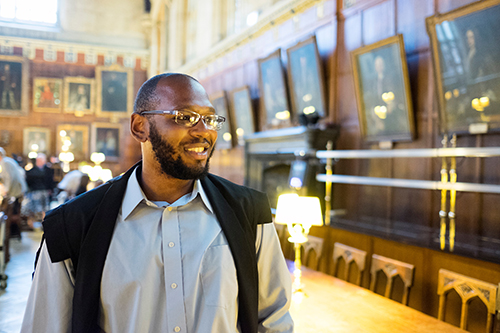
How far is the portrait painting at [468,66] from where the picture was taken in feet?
11.4

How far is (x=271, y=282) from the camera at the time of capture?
4.65 ft

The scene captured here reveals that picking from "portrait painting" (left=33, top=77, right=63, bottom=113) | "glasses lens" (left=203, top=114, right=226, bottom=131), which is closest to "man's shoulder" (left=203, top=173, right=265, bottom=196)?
"glasses lens" (left=203, top=114, right=226, bottom=131)

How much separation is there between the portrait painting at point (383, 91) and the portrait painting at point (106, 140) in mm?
13200

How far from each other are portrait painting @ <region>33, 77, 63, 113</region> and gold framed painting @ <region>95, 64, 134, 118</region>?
61.8 inches

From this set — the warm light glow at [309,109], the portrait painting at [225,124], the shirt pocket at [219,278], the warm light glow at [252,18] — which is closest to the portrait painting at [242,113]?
the portrait painting at [225,124]

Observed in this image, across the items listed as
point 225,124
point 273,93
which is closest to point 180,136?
point 273,93

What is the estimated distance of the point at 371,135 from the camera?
4.96 m

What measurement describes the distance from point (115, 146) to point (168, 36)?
5265 millimetres

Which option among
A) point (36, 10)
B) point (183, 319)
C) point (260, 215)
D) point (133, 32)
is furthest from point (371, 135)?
point (36, 10)

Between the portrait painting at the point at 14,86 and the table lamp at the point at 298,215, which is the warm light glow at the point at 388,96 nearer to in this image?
the table lamp at the point at 298,215

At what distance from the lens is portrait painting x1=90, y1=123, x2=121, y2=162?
15.8 metres

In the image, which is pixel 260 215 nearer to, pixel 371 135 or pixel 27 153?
pixel 371 135

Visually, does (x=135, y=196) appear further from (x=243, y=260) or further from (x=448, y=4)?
(x=448, y=4)

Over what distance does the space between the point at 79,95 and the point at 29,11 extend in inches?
175
